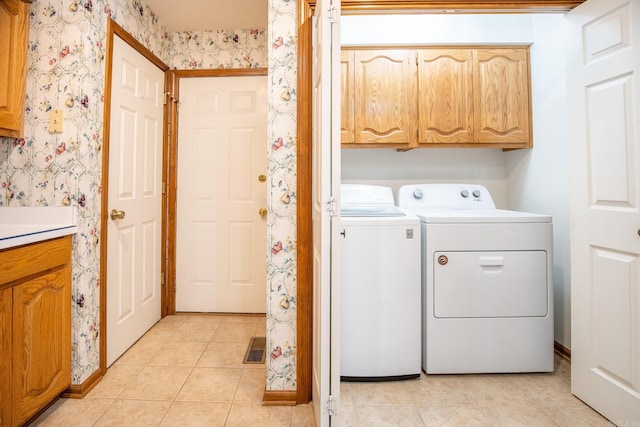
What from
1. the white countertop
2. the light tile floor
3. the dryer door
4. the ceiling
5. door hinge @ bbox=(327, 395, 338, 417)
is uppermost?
the ceiling

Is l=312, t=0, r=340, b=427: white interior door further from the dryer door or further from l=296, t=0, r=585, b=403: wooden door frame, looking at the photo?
the dryer door

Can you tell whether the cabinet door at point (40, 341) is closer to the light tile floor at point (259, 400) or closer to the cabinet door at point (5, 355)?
the cabinet door at point (5, 355)

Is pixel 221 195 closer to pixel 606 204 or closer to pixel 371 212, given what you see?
pixel 371 212

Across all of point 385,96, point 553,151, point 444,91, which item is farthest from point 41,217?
point 553,151

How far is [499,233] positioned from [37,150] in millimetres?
2512

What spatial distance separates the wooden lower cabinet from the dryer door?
6.21 ft

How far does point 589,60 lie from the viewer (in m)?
1.58

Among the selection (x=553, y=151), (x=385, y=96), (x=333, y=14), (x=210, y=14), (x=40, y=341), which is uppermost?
(x=210, y=14)

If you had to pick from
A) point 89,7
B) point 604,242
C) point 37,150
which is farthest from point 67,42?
point 604,242

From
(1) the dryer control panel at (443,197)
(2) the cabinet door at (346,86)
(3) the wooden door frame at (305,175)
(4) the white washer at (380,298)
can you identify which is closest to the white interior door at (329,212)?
(3) the wooden door frame at (305,175)

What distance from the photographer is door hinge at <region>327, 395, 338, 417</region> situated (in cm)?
123

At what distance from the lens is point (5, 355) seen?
50.3 inches

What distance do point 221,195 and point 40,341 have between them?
1561 millimetres

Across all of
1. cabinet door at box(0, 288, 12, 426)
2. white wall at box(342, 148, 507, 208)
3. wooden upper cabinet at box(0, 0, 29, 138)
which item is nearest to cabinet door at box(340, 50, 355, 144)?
white wall at box(342, 148, 507, 208)
